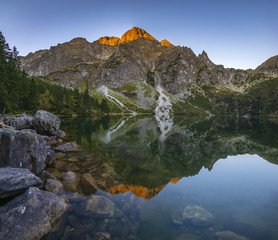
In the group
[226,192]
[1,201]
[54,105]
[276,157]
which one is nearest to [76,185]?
[1,201]

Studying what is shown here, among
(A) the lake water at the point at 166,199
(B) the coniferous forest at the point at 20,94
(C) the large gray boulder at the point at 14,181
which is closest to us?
(A) the lake water at the point at 166,199

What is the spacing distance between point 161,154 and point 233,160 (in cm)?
1167

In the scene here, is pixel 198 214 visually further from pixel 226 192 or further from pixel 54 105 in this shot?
pixel 54 105

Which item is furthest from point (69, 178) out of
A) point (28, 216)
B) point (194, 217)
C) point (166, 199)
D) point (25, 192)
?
point (194, 217)

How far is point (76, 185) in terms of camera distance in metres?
15.1

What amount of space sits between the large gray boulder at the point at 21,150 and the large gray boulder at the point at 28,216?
604cm

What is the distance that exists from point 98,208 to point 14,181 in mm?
5668

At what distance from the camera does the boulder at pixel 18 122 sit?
1548 inches

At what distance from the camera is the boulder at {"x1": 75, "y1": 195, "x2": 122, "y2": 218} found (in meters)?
11.0

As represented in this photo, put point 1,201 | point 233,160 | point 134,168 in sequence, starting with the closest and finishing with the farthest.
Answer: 1. point 1,201
2. point 134,168
3. point 233,160

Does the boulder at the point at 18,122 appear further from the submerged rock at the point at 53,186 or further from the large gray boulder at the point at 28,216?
the large gray boulder at the point at 28,216

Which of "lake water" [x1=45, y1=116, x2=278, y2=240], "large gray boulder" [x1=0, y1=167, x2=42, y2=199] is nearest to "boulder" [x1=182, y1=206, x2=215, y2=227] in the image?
"lake water" [x1=45, y1=116, x2=278, y2=240]

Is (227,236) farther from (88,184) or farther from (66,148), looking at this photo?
(66,148)

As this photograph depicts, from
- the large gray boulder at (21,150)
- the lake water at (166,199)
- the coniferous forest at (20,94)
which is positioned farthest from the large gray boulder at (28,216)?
the coniferous forest at (20,94)
